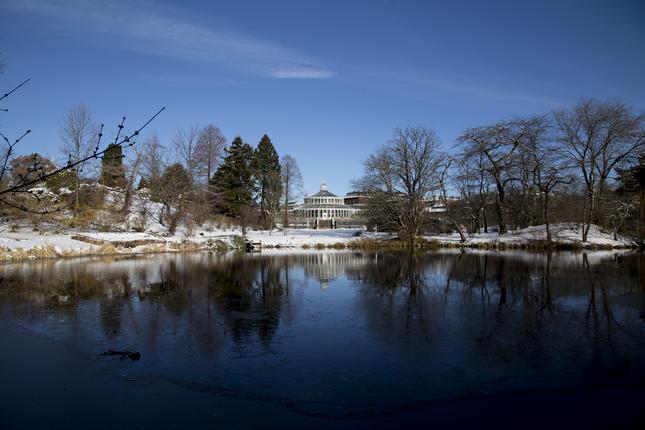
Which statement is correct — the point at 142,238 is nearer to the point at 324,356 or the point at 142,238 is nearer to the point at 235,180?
the point at 235,180

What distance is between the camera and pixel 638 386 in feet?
19.5

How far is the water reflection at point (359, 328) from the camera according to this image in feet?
20.5

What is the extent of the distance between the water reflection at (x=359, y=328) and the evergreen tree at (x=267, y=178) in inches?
1443

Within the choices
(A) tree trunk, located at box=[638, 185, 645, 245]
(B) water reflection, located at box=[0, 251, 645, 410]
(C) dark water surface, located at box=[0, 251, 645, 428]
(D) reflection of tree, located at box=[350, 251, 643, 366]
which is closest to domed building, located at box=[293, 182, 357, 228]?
(A) tree trunk, located at box=[638, 185, 645, 245]

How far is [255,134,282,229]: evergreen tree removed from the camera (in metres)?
54.1

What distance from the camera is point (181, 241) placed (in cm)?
3509

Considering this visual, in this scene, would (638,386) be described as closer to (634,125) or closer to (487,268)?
(487,268)

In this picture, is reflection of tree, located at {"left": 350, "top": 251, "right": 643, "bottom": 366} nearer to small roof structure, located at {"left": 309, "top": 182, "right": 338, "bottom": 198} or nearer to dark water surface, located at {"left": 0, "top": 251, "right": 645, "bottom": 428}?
dark water surface, located at {"left": 0, "top": 251, "right": 645, "bottom": 428}

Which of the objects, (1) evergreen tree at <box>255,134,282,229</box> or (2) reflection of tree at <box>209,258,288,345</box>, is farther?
(1) evergreen tree at <box>255,134,282,229</box>

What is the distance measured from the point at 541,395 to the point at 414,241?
31963 mm

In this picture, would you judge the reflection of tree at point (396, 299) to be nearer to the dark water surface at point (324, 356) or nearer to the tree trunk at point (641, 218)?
the dark water surface at point (324, 356)

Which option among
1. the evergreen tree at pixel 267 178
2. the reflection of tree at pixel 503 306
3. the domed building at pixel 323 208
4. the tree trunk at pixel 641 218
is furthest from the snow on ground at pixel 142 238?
the domed building at pixel 323 208

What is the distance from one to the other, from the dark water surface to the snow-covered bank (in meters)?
14.9

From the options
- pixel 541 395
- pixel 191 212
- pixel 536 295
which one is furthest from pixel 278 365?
pixel 191 212
